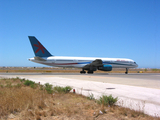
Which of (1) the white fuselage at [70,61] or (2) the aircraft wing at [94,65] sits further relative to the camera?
(2) the aircraft wing at [94,65]

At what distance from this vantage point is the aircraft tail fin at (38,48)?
3280 centimetres

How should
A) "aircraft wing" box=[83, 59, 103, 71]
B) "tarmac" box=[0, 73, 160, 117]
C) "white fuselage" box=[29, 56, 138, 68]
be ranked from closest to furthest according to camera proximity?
"tarmac" box=[0, 73, 160, 117], "white fuselage" box=[29, 56, 138, 68], "aircraft wing" box=[83, 59, 103, 71]

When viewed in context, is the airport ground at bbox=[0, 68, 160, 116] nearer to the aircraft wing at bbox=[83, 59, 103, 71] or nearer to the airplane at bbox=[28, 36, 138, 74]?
the airplane at bbox=[28, 36, 138, 74]

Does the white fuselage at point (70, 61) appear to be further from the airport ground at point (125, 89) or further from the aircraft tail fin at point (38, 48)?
the airport ground at point (125, 89)

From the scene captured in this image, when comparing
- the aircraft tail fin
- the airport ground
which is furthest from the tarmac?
the aircraft tail fin

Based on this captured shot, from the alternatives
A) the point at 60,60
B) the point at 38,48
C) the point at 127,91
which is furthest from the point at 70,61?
the point at 127,91

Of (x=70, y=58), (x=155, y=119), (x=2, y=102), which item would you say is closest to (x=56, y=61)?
(x=70, y=58)

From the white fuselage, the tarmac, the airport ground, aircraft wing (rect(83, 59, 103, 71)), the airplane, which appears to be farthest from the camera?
aircraft wing (rect(83, 59, 103, 71))

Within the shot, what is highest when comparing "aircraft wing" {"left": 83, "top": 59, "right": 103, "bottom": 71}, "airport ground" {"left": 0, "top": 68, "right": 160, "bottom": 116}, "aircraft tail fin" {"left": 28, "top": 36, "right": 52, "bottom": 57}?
"aircraft tail fin" {"left": 28, "top": 36, "right": 52, "bottom": 57}

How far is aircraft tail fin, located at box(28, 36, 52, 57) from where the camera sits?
3280 centimetres

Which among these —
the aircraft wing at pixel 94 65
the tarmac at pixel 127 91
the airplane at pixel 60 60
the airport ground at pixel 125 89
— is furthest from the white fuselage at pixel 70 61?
the tarmac at pixel 127 91

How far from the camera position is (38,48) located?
33094mm

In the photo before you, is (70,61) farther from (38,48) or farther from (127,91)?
(127,91)

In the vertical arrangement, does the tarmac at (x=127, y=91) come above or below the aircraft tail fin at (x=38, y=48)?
below
